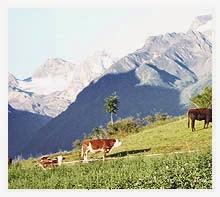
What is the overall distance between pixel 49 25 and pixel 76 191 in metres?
1.03

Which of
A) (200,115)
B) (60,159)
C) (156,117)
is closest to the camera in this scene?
(200,115)

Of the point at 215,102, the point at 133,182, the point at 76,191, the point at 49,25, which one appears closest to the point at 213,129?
the point at 215,102

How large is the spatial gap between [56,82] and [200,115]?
926 mm

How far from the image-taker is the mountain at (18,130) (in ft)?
13.1

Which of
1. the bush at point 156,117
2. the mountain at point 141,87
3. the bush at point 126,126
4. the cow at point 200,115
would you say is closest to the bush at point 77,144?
the mountain at point 141,87

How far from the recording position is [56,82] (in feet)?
13.2

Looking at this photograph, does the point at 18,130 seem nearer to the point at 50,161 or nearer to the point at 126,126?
the point at 50,161

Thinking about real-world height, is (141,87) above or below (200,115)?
above

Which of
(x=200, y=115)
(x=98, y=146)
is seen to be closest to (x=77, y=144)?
(x=98, y=146)

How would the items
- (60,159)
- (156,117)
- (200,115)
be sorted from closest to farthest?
1. (200,115)
2. (156,117)
3. (60,159)

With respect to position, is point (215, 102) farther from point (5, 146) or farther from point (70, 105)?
point (5, 146)

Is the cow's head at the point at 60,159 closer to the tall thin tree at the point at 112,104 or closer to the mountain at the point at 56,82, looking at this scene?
the mountain at the point at 56,82

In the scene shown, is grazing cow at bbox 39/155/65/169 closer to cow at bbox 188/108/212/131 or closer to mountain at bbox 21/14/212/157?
mountain at bbox 21/14/212/157

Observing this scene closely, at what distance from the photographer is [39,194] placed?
391 cm
